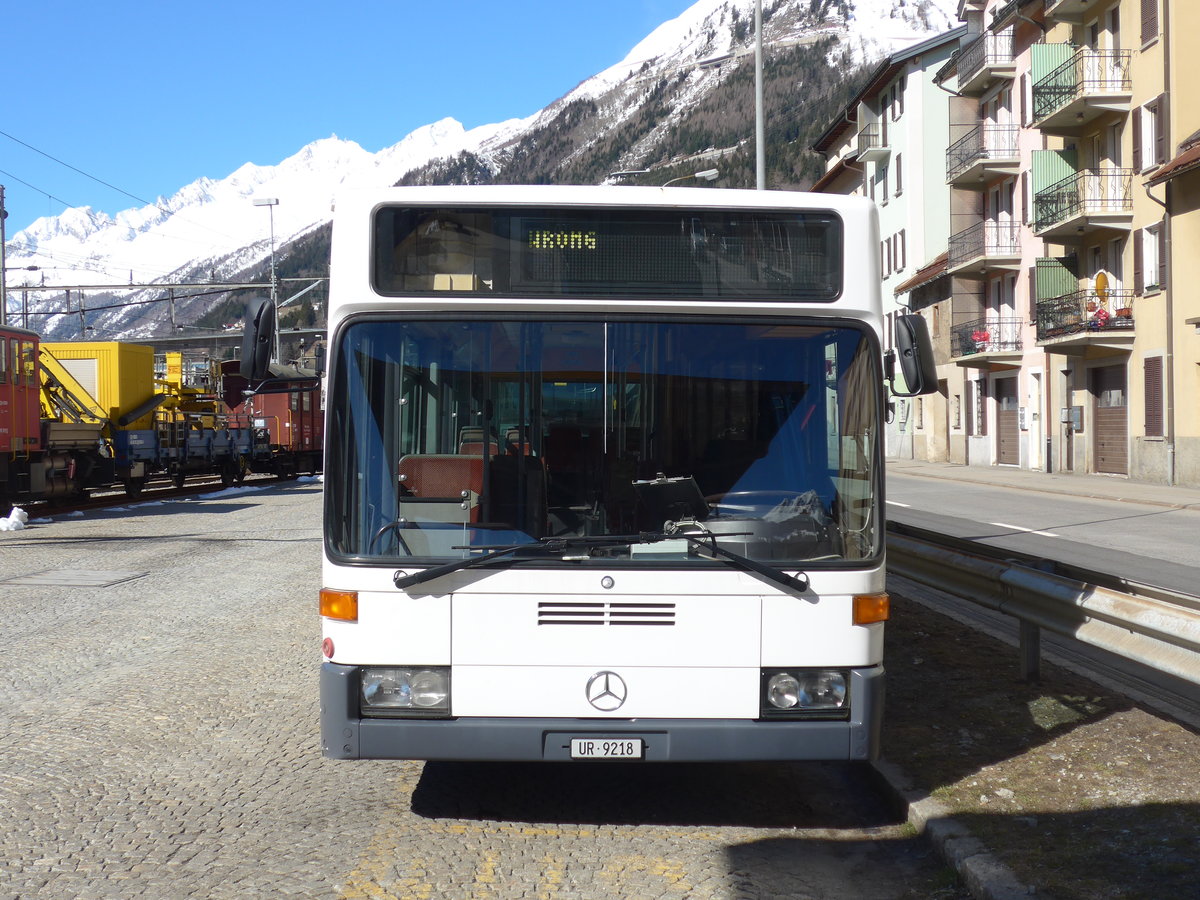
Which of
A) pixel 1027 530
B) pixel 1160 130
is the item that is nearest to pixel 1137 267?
pixel 1160 130

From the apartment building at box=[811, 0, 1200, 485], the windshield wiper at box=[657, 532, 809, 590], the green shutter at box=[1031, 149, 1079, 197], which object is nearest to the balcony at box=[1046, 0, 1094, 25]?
the apartment building at box=[811, 0, 1200, 485]

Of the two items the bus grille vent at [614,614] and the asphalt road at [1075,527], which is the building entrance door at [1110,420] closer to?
the asphalt road at [1075,527]

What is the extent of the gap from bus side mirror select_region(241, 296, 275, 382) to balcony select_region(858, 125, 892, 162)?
5421cm

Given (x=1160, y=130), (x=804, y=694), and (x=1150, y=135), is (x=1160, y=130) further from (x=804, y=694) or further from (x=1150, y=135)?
(x=804, y=694)

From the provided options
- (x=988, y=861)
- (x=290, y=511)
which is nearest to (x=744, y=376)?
(x=988, y=861)

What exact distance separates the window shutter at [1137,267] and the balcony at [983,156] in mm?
9873

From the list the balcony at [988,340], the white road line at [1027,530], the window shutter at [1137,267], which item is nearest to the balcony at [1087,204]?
the window shutter at [1137,267]

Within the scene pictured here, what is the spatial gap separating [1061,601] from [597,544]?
8.42 feet

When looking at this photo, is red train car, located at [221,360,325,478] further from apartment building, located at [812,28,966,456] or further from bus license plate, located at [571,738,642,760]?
bus license plate, located at [571,738,642,760]

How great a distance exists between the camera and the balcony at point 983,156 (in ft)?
137

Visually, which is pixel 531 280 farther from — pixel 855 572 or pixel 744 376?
pixel 855 572

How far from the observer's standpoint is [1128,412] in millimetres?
32688

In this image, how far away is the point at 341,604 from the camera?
4922 mm

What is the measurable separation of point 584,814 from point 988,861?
165 centimetres
